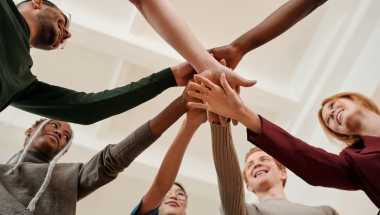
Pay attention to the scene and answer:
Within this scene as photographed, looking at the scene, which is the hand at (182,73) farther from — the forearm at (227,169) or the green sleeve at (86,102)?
the forearm at (227,169)

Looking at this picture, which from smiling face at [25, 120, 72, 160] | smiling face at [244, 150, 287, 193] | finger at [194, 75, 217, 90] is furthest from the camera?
smiling face at [244, 150, 287, 193]

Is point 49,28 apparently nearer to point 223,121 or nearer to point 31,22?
point 31,22

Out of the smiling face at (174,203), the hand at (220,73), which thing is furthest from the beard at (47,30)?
the smiling face at (174,203)

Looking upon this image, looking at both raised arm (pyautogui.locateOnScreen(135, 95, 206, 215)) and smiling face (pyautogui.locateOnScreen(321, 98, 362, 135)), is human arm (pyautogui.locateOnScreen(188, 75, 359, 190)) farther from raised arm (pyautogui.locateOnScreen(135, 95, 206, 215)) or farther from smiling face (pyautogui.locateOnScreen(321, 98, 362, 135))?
smiling face (pyautogui.locateOnScreen(321, 98, 362, 135))

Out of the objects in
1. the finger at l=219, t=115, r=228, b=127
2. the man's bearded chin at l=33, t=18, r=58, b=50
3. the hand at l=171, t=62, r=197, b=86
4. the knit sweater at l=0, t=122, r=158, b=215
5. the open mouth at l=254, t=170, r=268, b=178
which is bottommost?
the knit sweater at l=0, t=122, r=158, b=215

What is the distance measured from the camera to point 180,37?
1.62m

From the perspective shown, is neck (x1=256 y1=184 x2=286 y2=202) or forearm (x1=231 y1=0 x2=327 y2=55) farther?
neck (x1=256 y1=184 x2=286 y2=202)

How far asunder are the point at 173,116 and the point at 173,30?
40 centimetres

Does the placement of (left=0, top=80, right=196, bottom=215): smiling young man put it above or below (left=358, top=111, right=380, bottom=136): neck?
below

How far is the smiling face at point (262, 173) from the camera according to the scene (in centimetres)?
223

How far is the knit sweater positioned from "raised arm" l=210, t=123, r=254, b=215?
33 cm

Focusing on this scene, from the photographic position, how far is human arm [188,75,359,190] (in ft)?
4.24

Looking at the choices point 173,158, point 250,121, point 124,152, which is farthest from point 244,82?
point 124,152

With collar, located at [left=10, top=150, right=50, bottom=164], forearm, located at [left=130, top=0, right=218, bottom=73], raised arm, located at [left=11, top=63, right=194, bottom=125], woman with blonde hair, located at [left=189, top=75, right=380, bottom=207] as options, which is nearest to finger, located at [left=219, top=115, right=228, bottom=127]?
woman with blonde hair, located at [left=189, top=75, right=380, bottom=207]
